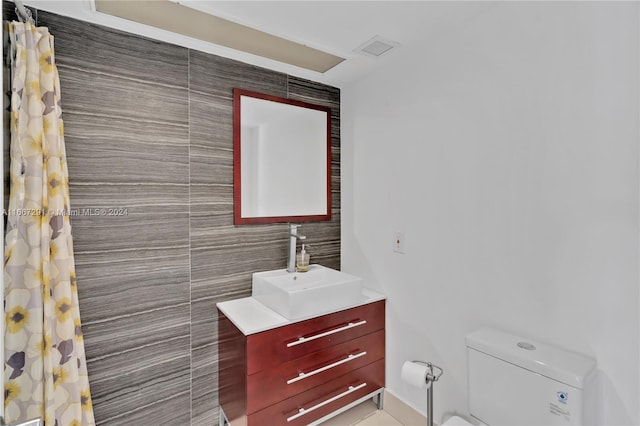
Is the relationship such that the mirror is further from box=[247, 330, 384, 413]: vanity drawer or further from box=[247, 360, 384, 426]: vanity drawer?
box=[247, 360, 384, 426]: vanity drawer

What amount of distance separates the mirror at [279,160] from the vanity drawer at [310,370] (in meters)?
0.85

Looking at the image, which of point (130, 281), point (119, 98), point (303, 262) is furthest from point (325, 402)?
point (119, 98)

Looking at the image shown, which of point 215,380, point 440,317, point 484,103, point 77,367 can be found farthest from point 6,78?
point 440,317

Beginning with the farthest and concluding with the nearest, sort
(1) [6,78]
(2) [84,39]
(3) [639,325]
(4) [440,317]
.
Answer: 1. (4) [440,317]
2. (2) [84,39]
3. (1) [6,78]
4. (3) [639,325]

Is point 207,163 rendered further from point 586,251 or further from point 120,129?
point 586,251

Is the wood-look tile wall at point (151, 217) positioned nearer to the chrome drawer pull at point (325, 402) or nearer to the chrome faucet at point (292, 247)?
the chrome faucet at point (292, 247)

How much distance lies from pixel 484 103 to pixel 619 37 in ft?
1.64

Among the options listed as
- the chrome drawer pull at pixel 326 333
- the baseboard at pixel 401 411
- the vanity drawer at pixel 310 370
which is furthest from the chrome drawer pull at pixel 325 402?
the chrome drawer pull at pixel 326 333

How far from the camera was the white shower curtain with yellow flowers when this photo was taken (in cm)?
132

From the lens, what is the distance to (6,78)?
1.39m

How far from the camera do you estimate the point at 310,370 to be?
5.91 ft

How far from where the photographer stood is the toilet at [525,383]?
115cm

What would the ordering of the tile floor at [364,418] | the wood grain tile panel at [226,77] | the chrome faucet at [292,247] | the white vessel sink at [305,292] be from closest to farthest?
the white vessel sink at [305,292] < the wood grain tile panel at [226,77] < the tile floor at [364,418] < the chrome faucet at [292,247]

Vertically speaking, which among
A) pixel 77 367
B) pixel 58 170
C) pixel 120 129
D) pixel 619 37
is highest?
pixel 619 37
